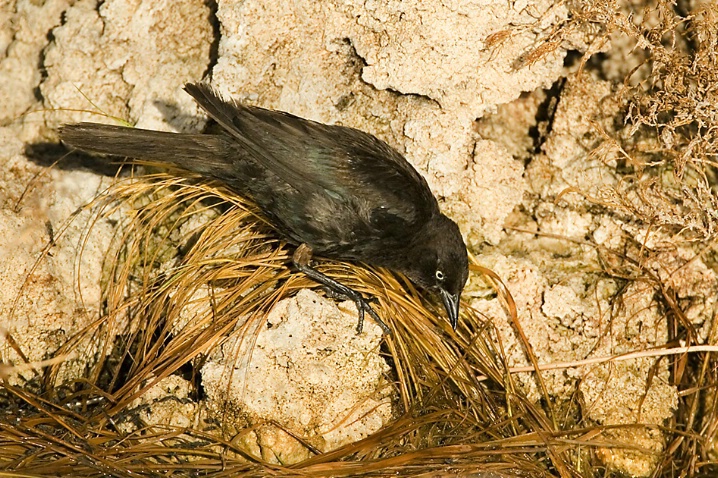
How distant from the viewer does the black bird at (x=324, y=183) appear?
4.04 metres

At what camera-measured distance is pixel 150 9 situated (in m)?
4.73

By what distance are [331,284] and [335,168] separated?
24.8 inches

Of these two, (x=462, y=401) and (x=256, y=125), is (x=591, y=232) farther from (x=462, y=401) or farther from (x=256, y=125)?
(x=256, y=125)

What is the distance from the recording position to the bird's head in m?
4.11

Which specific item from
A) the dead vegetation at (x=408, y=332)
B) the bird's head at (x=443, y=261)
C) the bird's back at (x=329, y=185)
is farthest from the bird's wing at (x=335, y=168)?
the dead vegetation at (x=408, y=332)

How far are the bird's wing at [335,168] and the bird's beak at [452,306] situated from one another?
1.38 ft

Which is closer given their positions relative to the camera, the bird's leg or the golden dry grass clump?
the golden dry grass clump

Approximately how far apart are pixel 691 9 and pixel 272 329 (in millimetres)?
2913

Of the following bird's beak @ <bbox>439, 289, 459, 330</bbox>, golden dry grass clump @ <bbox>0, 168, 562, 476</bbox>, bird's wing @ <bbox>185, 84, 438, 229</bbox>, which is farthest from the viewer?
bird's beak @ <bbox>439, 289, 459, 330</bbox>

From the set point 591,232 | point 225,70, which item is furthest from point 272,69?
point 591,232

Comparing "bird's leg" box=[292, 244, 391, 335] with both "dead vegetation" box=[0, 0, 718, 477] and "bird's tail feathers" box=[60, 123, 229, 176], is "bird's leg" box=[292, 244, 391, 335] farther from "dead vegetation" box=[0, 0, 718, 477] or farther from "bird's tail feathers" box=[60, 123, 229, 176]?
"bird's tail feathers" box=[60, 123, 229, 176]

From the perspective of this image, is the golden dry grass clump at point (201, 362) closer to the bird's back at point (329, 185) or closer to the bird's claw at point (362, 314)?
the bird's claw at point (362, 314)

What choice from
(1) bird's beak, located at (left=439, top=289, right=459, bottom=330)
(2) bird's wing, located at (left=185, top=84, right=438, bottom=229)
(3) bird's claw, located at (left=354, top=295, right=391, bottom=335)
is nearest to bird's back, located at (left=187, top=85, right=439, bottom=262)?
(2) bird's wing, located at (left=185, top=84, right=438, bottom=229)

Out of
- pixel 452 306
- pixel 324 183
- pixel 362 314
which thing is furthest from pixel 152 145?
pixel 452 306
